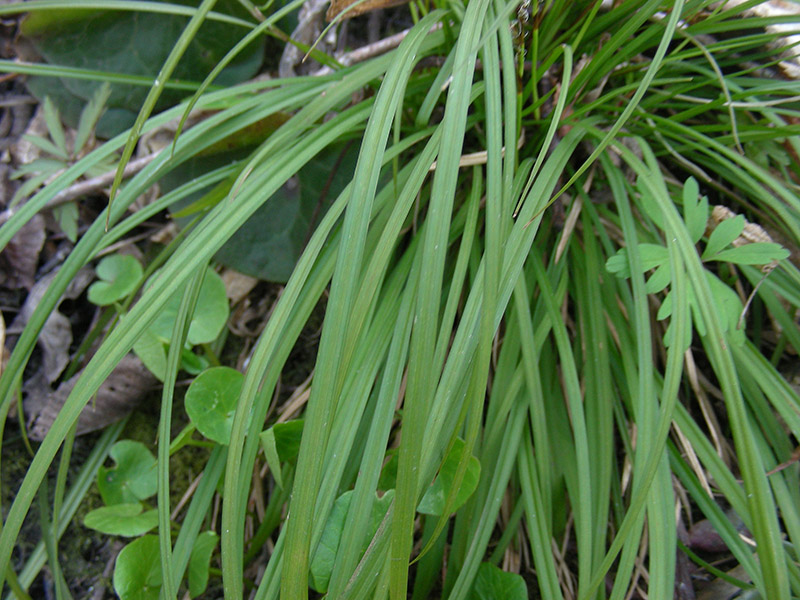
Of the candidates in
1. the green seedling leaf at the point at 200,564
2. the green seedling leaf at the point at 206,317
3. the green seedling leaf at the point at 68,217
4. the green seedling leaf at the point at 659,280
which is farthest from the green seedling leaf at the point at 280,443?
the green seedling leaf at the point at 68,217

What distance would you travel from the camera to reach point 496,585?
799 mm

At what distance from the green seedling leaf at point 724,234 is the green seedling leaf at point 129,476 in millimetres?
1065

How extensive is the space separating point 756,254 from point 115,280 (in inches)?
46.7

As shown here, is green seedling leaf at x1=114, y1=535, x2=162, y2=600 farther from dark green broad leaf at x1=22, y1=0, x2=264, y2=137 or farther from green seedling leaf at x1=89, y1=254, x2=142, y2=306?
dark green broad leaf at x1=22, y1=0, x2=264, y2=137

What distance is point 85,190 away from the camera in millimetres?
1251

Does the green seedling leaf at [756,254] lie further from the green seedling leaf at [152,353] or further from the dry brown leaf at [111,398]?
the dry brown leaf at [111,398]

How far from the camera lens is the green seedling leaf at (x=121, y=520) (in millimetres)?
888

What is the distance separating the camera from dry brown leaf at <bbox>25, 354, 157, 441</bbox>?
111cm

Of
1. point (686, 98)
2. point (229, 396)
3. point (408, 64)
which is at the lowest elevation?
point (229, 396)

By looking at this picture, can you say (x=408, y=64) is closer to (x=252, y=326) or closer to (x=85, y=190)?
(x=252, y=326)

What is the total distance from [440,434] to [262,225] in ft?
2.35

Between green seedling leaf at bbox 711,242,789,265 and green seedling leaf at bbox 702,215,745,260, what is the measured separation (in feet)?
0.05

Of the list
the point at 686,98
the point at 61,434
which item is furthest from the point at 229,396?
the point at 686,98

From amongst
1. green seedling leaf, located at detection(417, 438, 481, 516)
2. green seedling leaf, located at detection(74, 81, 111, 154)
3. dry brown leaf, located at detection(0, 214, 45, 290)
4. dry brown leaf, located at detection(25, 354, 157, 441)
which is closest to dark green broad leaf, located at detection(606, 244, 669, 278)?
green seedling leaf, located at detection(417, 438, 481, 516)
